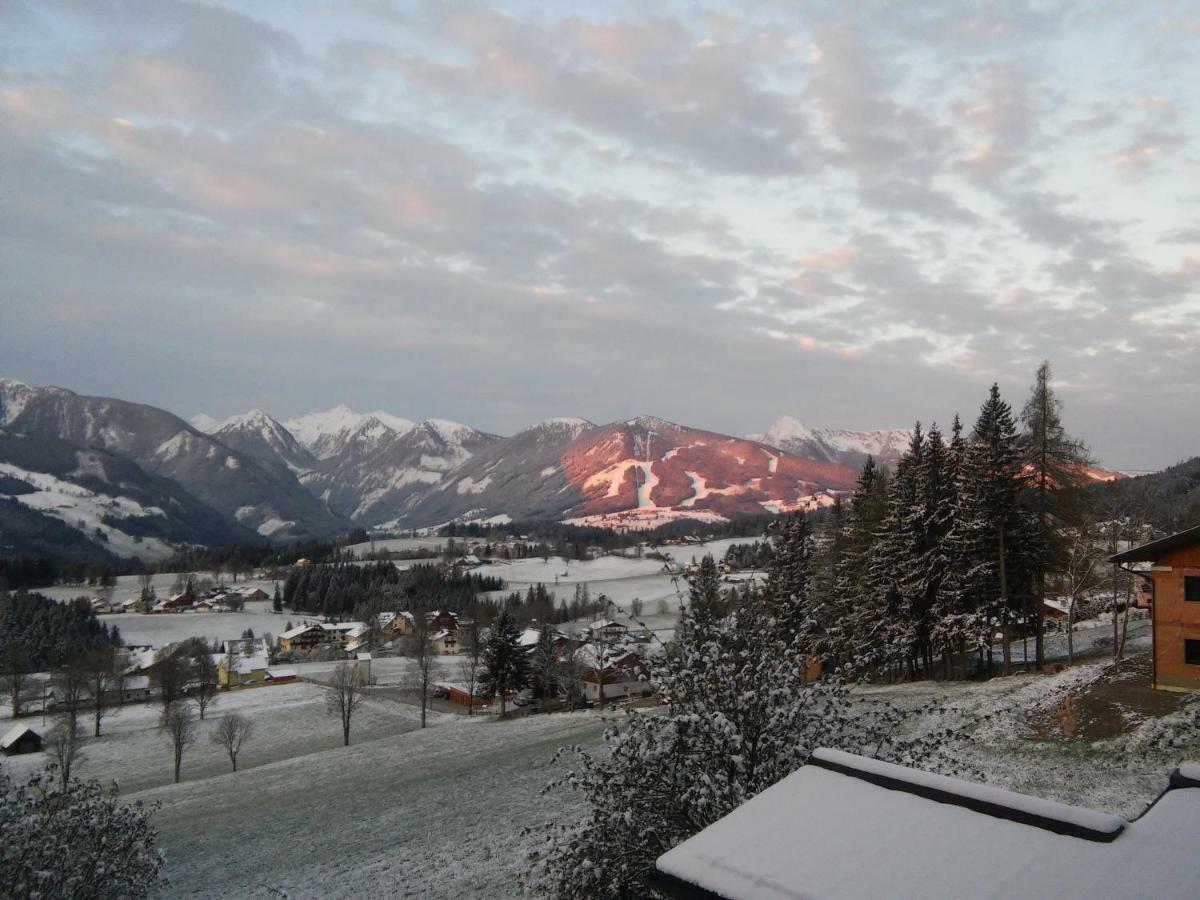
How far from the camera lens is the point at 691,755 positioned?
10.2m

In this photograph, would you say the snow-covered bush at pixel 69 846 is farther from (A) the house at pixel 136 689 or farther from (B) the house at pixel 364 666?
(A) the house at pixel 136 689

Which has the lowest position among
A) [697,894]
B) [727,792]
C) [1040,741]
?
[1040,741]

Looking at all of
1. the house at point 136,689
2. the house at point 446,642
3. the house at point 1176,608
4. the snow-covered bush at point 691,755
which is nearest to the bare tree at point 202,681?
the house at point 136,689

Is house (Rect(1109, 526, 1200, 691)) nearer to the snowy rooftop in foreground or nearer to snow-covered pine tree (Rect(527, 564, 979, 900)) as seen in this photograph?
snow-covered pine tree (Rect(527, 564, 979, 900))

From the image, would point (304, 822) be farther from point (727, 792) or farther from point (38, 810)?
point (727, 792)

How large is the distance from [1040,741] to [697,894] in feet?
71.9

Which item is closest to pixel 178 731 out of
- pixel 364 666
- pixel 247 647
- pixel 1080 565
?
pixel 364 666

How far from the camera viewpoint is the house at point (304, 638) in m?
122

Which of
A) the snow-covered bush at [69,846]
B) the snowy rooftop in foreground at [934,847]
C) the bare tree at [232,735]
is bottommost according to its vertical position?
the bare tree at [232,735]

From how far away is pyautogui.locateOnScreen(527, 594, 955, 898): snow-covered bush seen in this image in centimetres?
993

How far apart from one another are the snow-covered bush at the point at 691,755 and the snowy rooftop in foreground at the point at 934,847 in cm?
337

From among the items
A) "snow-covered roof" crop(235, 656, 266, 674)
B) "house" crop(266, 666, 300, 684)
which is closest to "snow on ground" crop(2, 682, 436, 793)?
"house" crop(266, 666, 300, 684)

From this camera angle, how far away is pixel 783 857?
5641 mm

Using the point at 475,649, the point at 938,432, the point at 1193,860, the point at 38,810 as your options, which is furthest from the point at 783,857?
the point at 475,649
